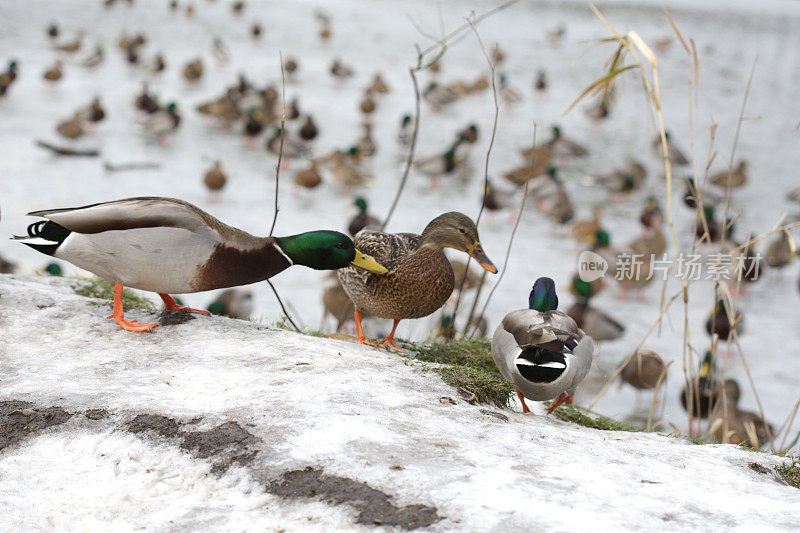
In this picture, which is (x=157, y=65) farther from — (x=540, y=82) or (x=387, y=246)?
(x=387, y=246)

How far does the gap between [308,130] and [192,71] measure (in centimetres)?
397

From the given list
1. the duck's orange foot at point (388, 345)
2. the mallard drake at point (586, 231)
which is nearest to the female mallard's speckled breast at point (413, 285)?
the duck's orange foot at point (388, 345)

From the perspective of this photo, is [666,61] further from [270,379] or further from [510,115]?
[270,379]

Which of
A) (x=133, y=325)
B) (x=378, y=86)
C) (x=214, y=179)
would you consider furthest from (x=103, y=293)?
(x=378, y=86)

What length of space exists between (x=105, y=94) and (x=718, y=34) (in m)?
16.8

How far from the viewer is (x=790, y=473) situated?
9.05ft

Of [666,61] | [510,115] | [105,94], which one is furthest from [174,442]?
[666,61]

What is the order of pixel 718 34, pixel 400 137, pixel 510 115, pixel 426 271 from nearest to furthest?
pixel 426 271, pixel 400 137, pixel 510 115, pixel 718 34

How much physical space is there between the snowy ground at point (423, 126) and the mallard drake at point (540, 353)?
27.3 inches

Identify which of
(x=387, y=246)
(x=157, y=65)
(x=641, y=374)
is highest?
(x=157, y=65)

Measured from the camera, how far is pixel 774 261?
371 inches

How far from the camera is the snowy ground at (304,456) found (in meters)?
2.00

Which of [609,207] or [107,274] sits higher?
[609,207]

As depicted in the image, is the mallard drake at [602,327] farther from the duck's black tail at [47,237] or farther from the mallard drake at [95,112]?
the mallard drake at [95,112]
